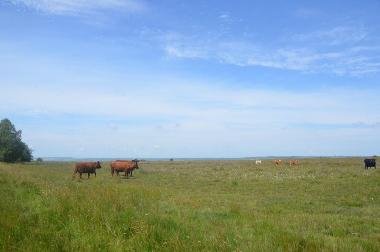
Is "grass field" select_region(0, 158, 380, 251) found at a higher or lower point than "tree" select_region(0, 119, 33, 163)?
lower

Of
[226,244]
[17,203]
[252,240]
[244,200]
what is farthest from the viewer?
[244,200]

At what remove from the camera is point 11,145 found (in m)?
73.5

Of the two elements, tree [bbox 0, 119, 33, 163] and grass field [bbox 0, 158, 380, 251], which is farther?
tree [bbox 0, 119, 33, 163]

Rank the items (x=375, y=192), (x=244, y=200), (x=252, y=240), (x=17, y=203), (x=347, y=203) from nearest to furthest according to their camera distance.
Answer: (x=252, y=240), (x=17, y=203), (x=347, y=203), (x=244, y=200), (x=375, y=192)

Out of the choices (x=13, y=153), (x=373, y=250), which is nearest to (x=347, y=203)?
(x=373, y=250)

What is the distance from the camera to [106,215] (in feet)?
33.8

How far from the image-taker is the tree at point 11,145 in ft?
239

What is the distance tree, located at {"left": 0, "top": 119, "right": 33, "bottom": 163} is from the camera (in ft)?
239

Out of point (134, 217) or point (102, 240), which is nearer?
point (102, 240)

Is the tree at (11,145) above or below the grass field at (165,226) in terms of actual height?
above

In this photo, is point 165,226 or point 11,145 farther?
point 11,145

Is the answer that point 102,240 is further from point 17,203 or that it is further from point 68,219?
point 17,203

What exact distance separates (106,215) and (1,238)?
102 inches

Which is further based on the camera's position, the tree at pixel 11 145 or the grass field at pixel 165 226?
the tree at pixel 11 145
